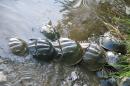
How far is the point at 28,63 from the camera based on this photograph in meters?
3.39

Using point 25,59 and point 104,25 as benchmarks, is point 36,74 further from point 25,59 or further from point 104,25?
point 104,25

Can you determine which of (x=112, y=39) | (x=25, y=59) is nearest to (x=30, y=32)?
(x=25, y=59)

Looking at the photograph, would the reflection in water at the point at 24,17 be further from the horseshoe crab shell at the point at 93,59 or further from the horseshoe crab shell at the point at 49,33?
the horseshoe crab shell at the point at 93,59

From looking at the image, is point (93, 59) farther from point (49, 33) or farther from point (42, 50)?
point (49, 33)

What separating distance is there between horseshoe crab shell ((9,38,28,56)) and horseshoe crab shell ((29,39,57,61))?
3.5 inches

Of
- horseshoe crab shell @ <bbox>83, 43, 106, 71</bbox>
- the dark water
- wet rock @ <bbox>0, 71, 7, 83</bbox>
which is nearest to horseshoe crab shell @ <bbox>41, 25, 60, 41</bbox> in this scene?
the dark water

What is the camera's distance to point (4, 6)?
414cm

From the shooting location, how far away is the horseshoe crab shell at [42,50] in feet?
11.3

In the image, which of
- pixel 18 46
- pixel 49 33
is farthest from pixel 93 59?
pixel 18 46

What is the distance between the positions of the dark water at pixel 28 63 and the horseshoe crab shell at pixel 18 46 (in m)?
0.06

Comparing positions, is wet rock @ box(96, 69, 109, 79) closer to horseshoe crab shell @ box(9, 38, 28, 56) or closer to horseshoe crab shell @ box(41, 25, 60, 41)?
horseshoe crab shell @ box(41, 25, 60, 41)

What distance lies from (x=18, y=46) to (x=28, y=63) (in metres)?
0.26

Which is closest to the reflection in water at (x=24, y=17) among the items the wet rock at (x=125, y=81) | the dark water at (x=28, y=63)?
the dark water at (x=28, y=63)

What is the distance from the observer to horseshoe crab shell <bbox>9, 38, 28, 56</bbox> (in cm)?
346
